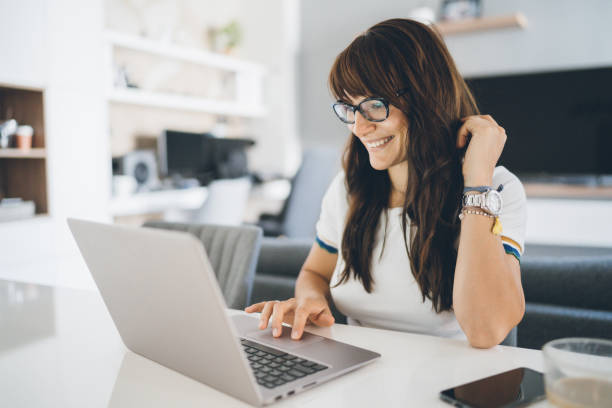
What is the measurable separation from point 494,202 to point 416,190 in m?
0.21

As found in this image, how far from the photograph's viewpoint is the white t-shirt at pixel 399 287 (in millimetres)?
952

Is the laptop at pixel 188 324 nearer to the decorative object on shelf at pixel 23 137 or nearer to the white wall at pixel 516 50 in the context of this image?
the decorative object on shelf at pixel 23 137

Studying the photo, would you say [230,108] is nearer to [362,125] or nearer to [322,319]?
[362,125]

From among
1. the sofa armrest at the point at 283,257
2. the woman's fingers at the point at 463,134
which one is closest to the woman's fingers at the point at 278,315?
the woman's fingers at the point at 463,134

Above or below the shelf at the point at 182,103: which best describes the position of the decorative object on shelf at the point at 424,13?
above

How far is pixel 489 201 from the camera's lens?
884 mm

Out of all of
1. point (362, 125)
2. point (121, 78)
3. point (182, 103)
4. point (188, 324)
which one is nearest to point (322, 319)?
point (188, 324)

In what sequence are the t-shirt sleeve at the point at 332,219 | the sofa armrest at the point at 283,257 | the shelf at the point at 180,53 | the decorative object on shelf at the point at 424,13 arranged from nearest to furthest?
the t-shirt sleeve at the point at 332,219, the sofa armrest at the point at 283,257, the shelf at the point at 180,53, the decorative object on shelf at the point at 424,13

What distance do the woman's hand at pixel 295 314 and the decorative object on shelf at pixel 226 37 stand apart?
4.25 m

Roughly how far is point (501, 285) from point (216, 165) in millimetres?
3789

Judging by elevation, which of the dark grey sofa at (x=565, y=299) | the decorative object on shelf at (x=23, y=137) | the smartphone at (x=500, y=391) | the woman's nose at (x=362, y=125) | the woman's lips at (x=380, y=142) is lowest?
the dark grey sofa at (x=565, y=299)

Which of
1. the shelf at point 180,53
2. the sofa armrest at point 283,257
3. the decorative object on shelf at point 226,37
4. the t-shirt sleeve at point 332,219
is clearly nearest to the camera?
the t-shirt sleeve at point 332,219

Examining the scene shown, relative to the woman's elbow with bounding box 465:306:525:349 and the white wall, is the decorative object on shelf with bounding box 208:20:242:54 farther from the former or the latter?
the woman's elbow with bounding box 465:306:525:349

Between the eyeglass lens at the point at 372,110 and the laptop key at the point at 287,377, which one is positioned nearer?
the laptop key at the point at 287,377
